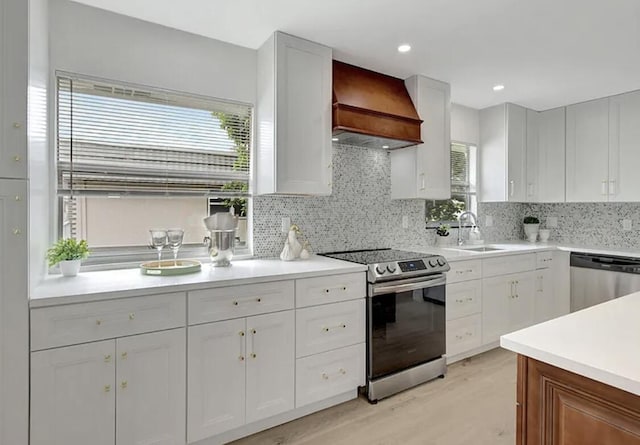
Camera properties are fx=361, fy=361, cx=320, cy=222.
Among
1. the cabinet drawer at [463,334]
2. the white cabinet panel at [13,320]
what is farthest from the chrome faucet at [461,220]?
the white cabinet panel at [13,320]

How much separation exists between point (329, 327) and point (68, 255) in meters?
1.59

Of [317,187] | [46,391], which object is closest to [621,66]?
[317,187]

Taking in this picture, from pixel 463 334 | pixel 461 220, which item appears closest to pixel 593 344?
pixel 463 334

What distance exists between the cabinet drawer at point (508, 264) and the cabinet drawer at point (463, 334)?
0.44 meters

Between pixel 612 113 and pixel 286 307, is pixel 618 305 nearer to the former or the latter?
pixel 286 307

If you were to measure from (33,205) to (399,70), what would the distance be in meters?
2.70

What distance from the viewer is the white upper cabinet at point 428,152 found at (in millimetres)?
3180

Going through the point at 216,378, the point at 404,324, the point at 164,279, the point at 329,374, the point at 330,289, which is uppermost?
the point at 164,279

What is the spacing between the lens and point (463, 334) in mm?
3143

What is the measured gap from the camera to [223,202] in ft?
8.96

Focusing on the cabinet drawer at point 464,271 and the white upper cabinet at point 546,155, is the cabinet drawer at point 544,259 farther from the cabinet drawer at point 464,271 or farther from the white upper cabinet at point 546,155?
the cabinet drawer at point 464,271

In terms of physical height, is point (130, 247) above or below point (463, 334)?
above

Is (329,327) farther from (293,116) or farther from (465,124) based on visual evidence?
(465,124)

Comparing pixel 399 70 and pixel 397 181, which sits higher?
pixel 399 70
